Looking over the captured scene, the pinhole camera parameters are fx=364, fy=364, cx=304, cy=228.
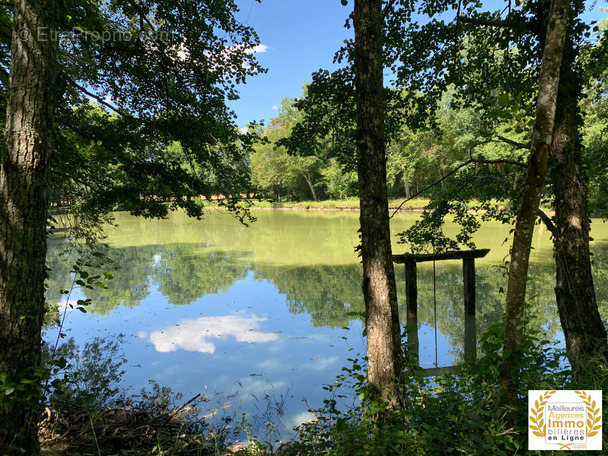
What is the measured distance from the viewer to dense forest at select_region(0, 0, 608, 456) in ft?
7.32

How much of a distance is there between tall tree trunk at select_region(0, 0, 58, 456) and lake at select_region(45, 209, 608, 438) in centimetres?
224

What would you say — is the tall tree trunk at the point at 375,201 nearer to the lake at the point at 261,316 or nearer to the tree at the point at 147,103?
the lake at the point at 261,316

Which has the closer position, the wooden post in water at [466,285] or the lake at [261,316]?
the lake at [261,316]

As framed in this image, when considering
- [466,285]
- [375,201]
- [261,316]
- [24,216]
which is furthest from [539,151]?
[261,316]

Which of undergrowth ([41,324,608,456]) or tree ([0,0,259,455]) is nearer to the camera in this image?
undergrowth ([41,324,608,456])

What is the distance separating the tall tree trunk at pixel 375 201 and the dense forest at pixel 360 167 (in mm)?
13

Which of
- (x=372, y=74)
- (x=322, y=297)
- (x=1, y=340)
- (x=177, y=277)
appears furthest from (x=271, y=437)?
(x=177, y=277)
